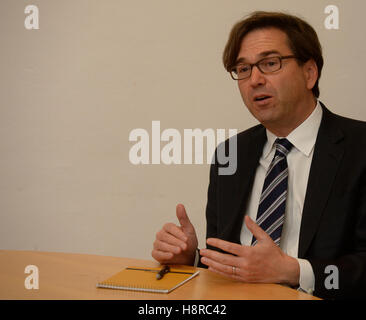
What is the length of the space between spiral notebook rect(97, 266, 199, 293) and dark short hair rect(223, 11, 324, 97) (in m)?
1.03

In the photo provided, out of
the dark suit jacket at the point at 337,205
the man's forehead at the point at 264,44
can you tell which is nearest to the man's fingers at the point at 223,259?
the dark suit jacket at the point at 337,205

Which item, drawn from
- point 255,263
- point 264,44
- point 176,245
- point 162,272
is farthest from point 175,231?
point 264,44

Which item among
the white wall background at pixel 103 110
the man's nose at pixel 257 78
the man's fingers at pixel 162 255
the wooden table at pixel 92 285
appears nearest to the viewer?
the wooden table at pixel 92 285

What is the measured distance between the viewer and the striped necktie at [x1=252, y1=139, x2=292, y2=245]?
1563mm

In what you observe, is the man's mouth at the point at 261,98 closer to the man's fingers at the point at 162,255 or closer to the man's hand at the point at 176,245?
the man's hand at the point at 176,245

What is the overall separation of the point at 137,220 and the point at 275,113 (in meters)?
1.35

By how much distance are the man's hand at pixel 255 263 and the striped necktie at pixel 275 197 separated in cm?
30

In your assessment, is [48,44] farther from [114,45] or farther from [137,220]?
[137,220]

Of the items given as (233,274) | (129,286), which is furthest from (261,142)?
(129,286)

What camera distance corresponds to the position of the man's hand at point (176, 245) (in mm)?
1415

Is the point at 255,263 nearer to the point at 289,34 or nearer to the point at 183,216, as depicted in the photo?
the point at 183,216

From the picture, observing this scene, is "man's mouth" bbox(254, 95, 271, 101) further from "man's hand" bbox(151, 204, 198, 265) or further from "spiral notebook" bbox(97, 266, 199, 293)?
"spiral notebook" bbox(97, 266, 199, 293)

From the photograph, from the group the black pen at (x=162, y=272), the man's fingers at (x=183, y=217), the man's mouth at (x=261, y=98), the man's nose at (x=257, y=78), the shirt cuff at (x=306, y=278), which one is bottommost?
the shirt cuff at (x=306, y=278)

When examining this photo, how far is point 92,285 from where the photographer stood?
1.16 metres
